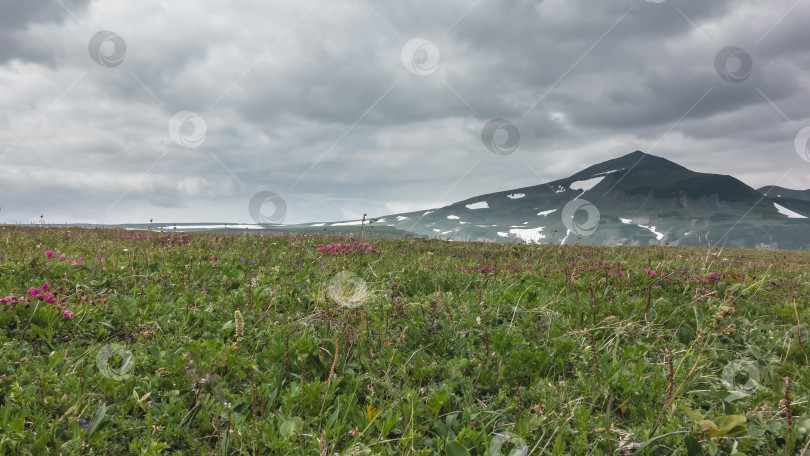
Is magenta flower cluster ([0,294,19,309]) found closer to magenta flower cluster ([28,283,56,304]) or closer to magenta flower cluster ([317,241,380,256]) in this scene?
magenta flower cluster ([28,283,56,304])

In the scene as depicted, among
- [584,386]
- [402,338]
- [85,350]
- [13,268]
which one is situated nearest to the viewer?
[584,386]

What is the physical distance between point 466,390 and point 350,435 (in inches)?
43.5

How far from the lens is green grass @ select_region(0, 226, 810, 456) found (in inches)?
114

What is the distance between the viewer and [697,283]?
6820 millimetres

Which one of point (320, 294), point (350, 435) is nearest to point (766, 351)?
point (350, 435)

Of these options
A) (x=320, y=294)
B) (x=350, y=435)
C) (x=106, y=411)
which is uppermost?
(x=320, y=294)

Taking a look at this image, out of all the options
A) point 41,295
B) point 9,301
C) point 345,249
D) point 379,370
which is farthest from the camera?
point 345,249

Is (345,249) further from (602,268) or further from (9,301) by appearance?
(9,301)

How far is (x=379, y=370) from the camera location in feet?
12.8

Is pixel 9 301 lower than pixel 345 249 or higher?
lower

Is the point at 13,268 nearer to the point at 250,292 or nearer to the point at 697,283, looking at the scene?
the point at 250,292

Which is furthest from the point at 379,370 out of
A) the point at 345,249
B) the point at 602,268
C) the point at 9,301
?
the point at 345,249

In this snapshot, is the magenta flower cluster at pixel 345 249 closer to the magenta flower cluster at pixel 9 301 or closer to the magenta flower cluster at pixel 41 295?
the magenta flower cluster at pixel 41 295

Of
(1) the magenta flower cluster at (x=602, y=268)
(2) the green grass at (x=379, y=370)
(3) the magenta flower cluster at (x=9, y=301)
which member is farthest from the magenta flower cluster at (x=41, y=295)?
(1) the magenta flower cluster at (x=602, y=268)
